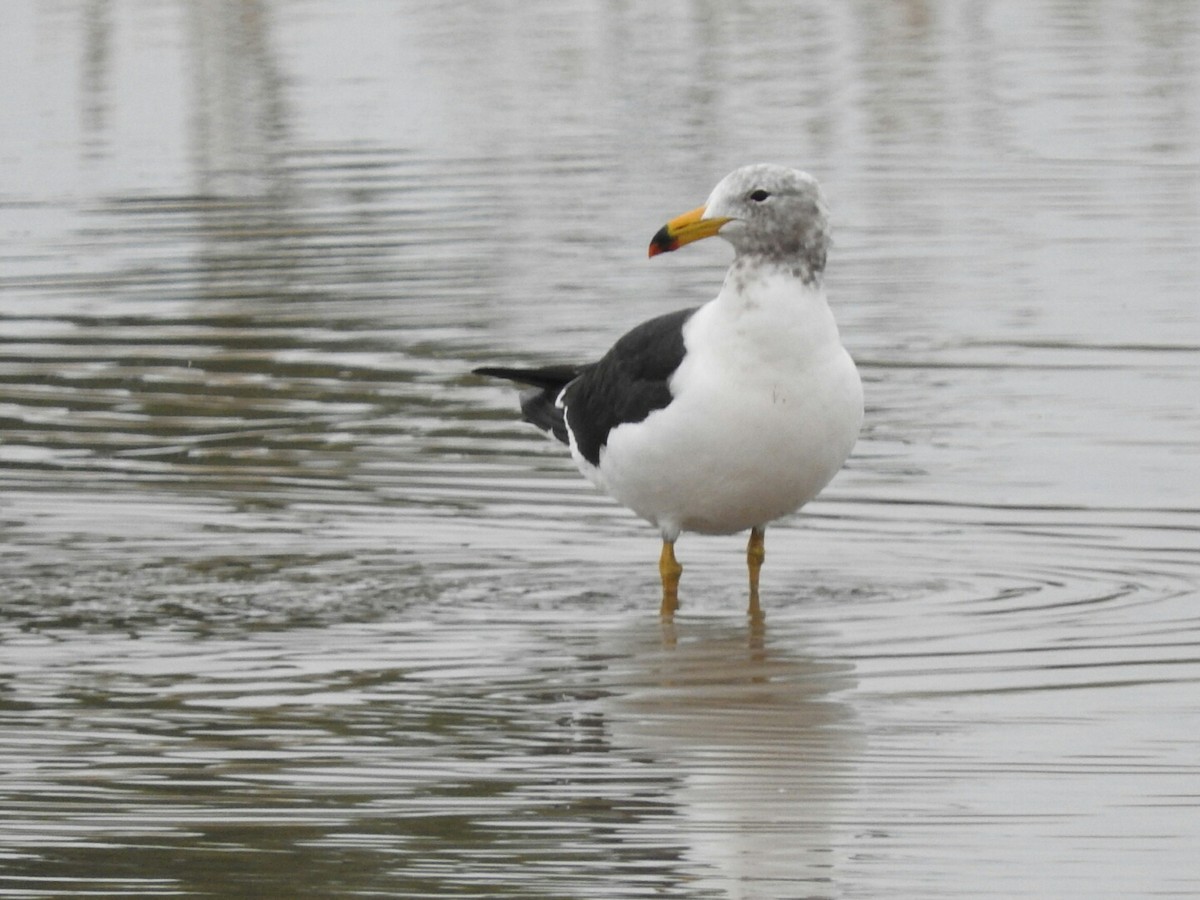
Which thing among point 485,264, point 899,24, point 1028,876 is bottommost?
point 899,24

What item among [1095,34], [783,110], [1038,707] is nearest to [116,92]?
[783,110]

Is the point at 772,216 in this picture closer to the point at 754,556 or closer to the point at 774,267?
the point at 774,267

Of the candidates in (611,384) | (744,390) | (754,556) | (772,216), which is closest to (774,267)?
(772,216)

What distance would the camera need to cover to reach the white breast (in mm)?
7645

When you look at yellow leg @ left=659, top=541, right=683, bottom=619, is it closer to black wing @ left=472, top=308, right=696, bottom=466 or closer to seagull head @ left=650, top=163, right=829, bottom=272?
black wing @ left=472, top=308, right=696, bottom=466

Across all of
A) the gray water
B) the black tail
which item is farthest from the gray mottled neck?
the black tail

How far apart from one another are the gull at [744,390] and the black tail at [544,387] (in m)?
0.84

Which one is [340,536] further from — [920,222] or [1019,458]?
[920,222]

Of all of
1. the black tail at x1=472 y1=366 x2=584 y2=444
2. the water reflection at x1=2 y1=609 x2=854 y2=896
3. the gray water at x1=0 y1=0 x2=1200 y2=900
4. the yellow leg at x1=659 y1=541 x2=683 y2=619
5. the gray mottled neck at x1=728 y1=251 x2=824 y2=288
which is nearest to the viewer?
the water reflection at x1=2 y1=609 x2=854 y2=896

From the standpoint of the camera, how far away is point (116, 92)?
23.2m

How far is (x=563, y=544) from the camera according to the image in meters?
8.84

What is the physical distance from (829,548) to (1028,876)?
11.0ft

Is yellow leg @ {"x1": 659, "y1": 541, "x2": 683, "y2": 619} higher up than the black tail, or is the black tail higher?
the black tail

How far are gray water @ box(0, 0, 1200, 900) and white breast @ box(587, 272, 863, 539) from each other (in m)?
0.45
